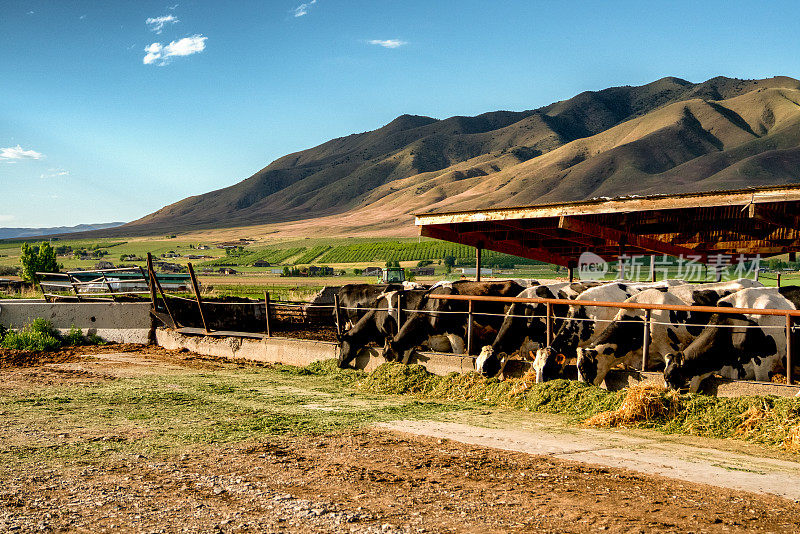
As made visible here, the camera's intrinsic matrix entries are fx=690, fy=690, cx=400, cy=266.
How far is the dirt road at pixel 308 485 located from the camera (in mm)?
5430

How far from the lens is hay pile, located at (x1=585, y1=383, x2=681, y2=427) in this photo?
357 inches

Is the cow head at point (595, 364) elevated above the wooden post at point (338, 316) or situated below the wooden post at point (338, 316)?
below

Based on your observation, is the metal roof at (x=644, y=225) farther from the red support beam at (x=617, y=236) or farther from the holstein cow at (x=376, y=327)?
the holstein cow at (x=376, y=327)

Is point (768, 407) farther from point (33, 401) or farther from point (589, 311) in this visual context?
point (33, 401)

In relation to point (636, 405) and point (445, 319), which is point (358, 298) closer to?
point (445, 319)

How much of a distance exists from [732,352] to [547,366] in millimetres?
2610

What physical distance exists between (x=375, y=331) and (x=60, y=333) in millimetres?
9980

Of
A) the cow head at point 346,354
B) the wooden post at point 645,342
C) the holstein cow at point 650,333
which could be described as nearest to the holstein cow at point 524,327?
the holstein cow at point 650,333

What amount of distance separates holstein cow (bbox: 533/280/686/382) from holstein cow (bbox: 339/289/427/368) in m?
3.14

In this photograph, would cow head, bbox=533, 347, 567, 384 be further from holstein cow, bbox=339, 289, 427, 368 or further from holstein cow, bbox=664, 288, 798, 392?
holstein cow, bbox=339, 289, 427, 368

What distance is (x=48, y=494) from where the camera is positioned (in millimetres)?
6148

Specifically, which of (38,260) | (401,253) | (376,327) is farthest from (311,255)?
(376,327)

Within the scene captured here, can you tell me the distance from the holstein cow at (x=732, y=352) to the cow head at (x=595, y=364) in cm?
100

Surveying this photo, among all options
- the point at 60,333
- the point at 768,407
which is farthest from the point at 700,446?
the point at 60,333
